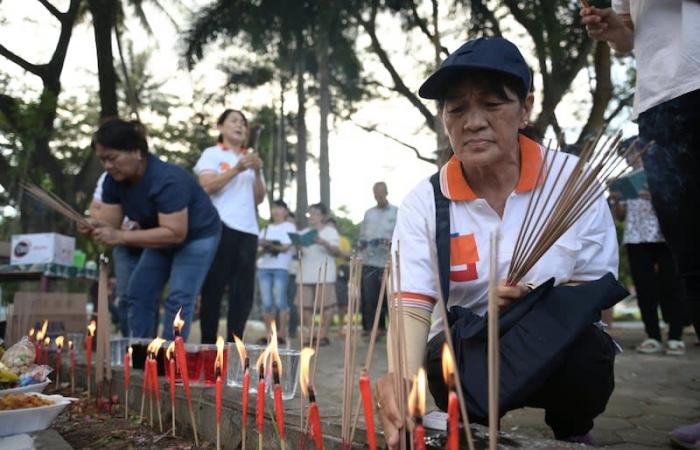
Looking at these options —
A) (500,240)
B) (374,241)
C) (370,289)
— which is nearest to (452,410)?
(500,240)

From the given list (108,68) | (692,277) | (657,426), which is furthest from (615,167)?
(108,68)

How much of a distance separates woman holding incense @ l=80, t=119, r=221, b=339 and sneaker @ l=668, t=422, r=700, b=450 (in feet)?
7.89

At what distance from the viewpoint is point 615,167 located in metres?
1.51

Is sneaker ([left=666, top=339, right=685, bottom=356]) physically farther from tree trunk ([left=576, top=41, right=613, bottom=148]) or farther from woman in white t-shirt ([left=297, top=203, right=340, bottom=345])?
tree trunk ([left=576, top=41, right=613, bottom=148])

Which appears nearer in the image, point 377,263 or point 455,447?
point 455,447

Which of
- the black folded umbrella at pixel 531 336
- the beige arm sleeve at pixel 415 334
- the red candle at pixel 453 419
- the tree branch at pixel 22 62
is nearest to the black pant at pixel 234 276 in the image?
the beige arm sleeve at pixel 415 334

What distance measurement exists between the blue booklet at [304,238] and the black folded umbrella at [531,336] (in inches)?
194

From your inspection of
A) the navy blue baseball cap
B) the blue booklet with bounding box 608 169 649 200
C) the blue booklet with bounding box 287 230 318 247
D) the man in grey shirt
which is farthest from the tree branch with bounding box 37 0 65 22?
the navy blue baseball cap

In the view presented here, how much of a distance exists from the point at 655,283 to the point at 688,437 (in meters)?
3.01

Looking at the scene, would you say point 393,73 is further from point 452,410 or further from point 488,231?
point 452,410

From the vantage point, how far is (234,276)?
14.8ft

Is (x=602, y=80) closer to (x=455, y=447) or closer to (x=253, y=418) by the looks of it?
(x=253, y=418)

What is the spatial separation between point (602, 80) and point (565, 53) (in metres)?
2.94

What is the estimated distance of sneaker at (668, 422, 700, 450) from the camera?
202 cm
